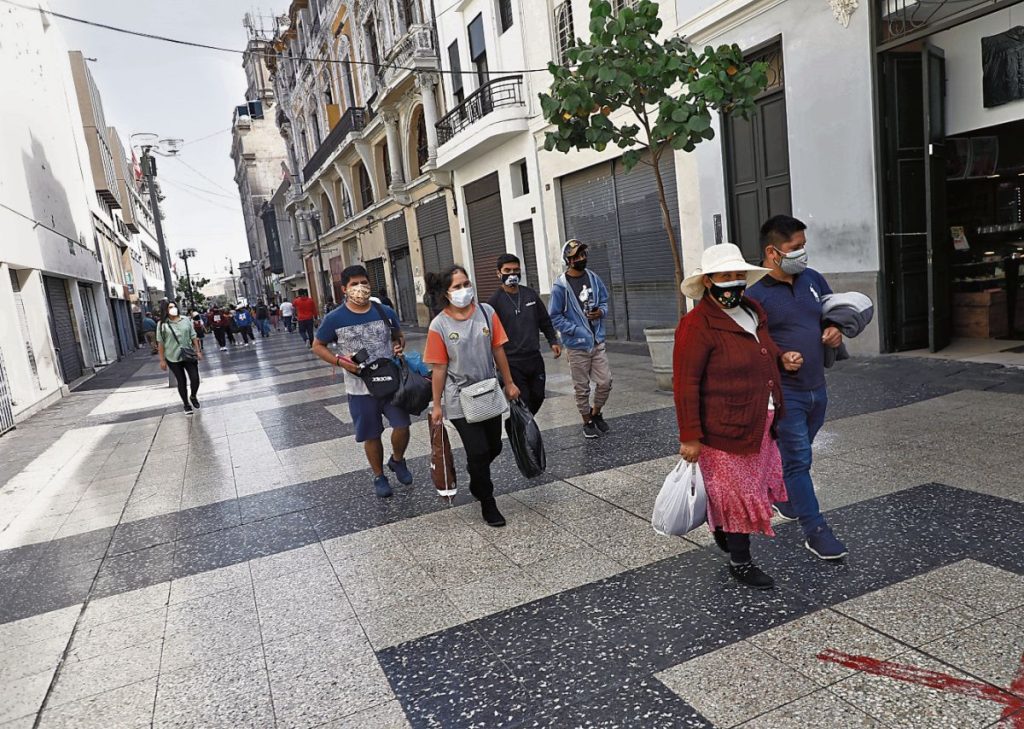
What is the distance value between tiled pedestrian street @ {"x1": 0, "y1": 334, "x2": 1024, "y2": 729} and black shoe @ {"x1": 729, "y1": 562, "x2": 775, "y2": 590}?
6 cm

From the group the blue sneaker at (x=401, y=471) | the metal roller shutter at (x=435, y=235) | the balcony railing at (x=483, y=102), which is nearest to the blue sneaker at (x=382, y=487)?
the blue sneaker at (x=401, y=471)

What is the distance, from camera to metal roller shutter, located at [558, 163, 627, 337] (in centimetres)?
1340

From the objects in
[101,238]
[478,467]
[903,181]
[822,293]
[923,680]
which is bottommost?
[923,680]

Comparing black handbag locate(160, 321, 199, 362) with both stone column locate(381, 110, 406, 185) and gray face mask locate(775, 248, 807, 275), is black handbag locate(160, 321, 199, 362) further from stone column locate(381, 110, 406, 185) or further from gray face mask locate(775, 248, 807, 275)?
stone column locate(381, 110, 406, 185)

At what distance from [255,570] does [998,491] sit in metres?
4.44

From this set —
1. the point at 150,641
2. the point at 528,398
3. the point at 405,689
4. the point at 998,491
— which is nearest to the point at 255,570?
the point at 150,641

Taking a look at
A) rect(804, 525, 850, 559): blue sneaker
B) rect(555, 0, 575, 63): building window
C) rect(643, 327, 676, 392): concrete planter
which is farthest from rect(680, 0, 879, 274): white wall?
rect(804, 525, 850, 559): blue sneaker

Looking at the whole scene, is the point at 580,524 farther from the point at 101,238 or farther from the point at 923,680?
the point at 101,238

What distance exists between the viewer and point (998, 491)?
4.02 meters

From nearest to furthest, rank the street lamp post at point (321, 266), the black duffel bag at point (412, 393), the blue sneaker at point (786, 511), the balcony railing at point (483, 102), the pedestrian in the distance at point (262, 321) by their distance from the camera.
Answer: the blue sneaker at point (786, 511) < the black duffel bag at point (412, 393) < the balcony railing at point (483, 102) < the pedestrian in the distance at point (262, 321) < the street lamp post at point (321, 266)

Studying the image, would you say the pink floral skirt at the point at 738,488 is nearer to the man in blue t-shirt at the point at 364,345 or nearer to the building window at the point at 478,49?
the man in blue t-shirt at the point at 364,345

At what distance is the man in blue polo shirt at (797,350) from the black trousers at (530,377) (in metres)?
2.43

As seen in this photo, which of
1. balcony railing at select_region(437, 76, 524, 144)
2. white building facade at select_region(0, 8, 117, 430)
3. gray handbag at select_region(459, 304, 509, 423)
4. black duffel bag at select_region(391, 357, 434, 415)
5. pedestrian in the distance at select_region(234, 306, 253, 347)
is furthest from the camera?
pedestrian in the distance at select_region(234, 306, 253, 347)

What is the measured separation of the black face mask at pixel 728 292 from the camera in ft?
9.71
